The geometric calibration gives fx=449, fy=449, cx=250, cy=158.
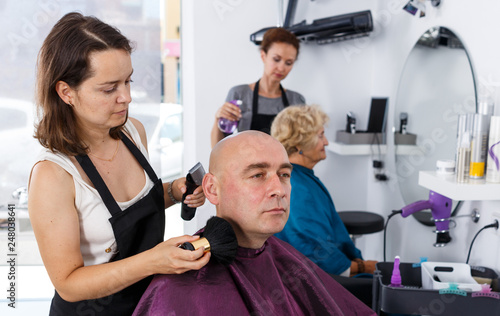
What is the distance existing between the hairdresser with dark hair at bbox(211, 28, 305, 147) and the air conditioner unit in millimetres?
402

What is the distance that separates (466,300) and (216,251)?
0.92m

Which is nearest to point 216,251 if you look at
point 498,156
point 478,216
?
point 498,156

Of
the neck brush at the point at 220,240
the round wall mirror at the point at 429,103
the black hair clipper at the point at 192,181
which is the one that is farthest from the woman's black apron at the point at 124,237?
the round wall mirror at the point at 429,103

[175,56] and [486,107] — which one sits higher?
[175,56]

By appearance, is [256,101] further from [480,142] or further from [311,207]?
[480,142]

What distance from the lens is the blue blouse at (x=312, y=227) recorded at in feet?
6.32

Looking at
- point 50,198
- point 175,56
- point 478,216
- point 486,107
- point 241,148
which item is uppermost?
point 175,56

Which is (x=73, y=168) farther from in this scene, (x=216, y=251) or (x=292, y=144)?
(x=292, y=144)

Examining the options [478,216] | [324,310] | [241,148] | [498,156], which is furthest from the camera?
[478,216]

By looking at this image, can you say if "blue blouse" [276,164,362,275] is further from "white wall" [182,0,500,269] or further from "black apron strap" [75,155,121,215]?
"white wall" [182,0,500,269]

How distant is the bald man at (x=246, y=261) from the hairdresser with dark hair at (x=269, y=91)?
1.15 m

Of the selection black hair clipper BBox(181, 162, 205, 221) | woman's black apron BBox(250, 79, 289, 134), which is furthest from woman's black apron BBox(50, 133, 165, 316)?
woman's black apron BBox(250, 79, 289, 134)

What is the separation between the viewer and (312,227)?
1954 millimetres

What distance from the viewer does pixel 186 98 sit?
A: 3.41 m
